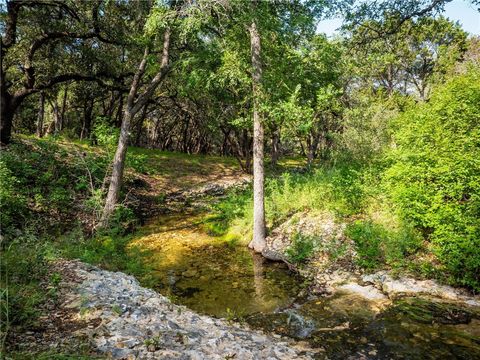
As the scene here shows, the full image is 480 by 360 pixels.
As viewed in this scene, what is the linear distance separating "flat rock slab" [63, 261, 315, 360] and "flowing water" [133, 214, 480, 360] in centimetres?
84

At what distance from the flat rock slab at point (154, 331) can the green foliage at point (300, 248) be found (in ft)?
13.8

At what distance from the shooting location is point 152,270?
1077cm

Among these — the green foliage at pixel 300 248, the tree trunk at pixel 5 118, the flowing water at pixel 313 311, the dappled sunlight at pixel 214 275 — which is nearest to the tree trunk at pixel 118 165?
the dappled sunlight at pixel 214 275

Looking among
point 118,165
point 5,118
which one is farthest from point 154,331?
point 5,118

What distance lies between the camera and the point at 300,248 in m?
11.5

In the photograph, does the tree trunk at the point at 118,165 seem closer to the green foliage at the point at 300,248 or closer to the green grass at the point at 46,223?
the green grass at the point at 46,223

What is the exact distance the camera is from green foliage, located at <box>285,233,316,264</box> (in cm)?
1112

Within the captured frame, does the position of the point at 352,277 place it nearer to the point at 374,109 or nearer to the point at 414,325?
the point at 414,325

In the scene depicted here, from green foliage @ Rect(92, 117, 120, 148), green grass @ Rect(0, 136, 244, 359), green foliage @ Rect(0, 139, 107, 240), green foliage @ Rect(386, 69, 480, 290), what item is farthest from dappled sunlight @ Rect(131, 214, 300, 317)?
green foliage @ Rect(92, 117, 120, 148)

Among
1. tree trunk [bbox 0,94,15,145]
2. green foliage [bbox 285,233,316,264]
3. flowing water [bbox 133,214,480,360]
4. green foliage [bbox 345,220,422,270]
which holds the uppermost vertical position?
tree trunk [bbox 0,94,15,145]

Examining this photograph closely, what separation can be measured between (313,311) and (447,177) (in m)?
4.99

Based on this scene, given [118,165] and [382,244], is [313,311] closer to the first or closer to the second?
[382,244]

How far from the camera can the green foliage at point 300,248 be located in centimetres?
1112

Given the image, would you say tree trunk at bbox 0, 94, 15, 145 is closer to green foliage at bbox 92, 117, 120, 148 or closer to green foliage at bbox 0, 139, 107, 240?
green foliage at bbox 0, 139, 107, 240
